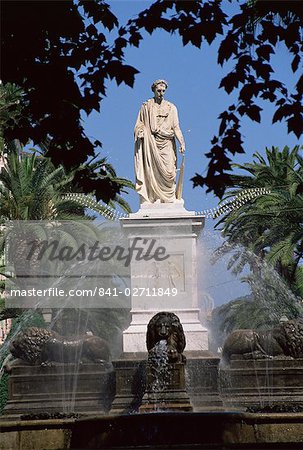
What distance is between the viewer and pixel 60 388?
17203 mm

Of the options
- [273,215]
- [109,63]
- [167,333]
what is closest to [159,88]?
[167,333]

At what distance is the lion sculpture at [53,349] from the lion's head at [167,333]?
1870 millimetres

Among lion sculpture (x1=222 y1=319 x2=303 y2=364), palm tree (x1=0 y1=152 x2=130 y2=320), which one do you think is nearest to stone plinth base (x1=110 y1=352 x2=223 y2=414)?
lion sculpture (x1=222 y1=319 x2=303 y2=364)

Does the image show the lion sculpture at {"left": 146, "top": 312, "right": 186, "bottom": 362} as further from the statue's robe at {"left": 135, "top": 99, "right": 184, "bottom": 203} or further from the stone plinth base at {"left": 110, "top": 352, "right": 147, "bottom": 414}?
the statue's robe at {"left": 135, "top": 99, "right": 184, "bottom": 203}

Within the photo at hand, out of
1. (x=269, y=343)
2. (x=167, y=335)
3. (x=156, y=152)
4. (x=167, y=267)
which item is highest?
(x=156, y=152)

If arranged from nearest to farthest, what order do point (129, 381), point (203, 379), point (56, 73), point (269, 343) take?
point (56, 73) → point (129, 381) → point (203, 379) → point (269, 343)

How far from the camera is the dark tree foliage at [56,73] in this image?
435 inches

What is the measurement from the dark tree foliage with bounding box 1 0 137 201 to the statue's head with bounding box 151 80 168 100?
27.4 ft

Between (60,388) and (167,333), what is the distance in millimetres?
2258

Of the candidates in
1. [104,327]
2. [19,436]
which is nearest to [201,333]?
[19,436]

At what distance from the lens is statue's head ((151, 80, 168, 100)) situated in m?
20.0

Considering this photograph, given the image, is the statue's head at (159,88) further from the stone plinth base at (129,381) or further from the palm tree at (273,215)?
the palm tree at (273,215)

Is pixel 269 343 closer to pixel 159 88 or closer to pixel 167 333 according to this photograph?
pixel 167 333

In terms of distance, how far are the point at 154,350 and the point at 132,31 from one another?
224 inches
